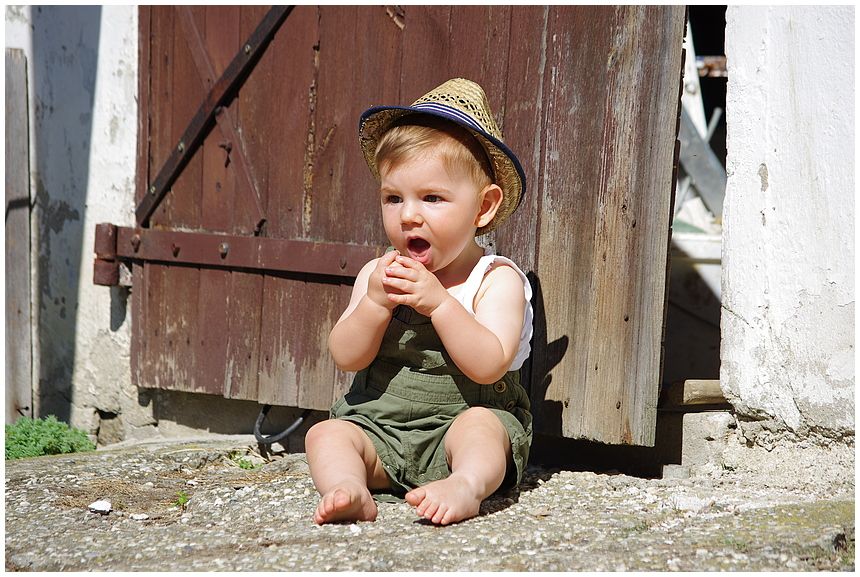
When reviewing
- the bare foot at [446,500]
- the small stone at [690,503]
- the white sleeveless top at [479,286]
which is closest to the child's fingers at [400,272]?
the white sleeveless top at [479,286]

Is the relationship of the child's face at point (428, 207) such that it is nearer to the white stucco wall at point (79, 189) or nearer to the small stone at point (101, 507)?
the small stone at point (101, 507)

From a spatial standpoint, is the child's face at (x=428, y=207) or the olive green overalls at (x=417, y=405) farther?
the olive green overalls at (x=417, y=405)

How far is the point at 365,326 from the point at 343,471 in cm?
39

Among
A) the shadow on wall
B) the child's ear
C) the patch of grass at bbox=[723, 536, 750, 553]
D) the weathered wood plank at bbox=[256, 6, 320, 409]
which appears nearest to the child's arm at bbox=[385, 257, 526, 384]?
the child's ear

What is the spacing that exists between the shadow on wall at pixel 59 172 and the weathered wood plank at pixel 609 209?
2084 mm

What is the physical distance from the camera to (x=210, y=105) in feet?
11.0

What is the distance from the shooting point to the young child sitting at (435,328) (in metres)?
2.21

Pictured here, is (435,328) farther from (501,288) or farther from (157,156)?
(157,156)

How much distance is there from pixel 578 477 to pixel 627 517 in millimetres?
519

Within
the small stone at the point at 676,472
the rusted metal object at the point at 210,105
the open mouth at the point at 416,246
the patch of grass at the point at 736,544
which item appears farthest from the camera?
the rusted metal object at the point at 210,105

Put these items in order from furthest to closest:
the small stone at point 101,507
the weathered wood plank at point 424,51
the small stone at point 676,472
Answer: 1. the weathered wood plank at point 424,51
2. the small stone at point 676,472
3. the small stone at point 101,507

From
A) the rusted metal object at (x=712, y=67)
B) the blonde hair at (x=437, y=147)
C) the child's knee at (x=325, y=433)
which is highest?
the rusted metal object at (x=712, y=67)

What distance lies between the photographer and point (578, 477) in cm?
269

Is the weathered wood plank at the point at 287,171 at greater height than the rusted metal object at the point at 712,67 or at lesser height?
lesser
